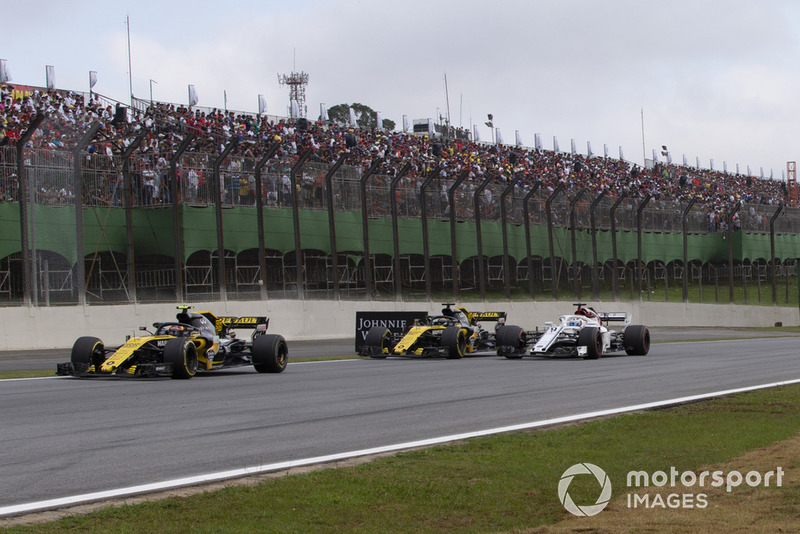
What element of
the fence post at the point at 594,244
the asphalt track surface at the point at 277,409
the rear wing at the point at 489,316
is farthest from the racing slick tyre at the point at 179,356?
the fence post at the point at 594,244

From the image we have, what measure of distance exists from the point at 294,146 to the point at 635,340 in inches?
917

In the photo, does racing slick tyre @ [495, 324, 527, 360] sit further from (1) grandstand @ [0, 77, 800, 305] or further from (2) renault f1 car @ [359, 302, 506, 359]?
(1) grandstand @ [0, 77, 800, 305]

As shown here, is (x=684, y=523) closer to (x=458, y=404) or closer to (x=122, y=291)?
(x=458, y=404)

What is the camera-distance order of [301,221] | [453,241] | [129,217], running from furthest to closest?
1. [453,241]
2. [301,221]
3. [129,217]

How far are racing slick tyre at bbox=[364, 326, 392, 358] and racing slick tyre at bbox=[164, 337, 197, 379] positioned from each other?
284 inches

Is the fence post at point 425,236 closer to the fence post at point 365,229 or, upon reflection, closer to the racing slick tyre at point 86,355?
the fence post at point 365,229

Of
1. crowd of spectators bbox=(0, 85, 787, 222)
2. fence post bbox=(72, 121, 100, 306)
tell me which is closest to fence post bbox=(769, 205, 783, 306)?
crowd of spectators bbox=(0, 85, 787, 222)

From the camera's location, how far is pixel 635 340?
2553 centimetres

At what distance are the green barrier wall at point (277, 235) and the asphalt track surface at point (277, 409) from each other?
8.49 meters

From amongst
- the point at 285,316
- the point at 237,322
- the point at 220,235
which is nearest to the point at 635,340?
the point at 237,322

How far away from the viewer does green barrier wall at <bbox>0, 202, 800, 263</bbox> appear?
87.0 feet

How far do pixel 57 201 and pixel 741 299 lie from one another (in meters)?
39.0

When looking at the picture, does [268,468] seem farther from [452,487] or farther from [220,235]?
[220,235]

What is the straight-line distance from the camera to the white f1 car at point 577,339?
23.6m
